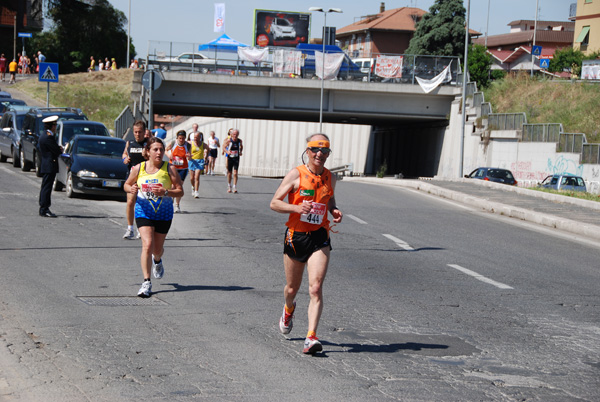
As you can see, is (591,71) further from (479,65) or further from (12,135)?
(12,135)

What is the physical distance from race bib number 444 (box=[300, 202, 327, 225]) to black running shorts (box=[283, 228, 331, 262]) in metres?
0.10

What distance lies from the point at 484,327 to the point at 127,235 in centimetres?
722

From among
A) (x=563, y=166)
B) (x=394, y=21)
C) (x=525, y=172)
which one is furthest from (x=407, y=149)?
(x=394, y=21)

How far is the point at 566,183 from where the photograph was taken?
32625 millimetres

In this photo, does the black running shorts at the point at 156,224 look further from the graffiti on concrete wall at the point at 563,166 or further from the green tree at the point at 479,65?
the green tree at the point at 479,65

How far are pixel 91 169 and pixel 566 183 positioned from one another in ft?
63.9

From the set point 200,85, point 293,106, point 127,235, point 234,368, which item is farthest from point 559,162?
point 234,368

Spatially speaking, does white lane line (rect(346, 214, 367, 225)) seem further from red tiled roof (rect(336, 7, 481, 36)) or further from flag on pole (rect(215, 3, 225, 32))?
red tiled roof (rect(336, 7, 481, 36))

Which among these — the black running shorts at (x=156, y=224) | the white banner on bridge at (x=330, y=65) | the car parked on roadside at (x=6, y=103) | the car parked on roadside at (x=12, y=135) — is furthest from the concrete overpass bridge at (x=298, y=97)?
the black running shorts at (x=156, y=224)

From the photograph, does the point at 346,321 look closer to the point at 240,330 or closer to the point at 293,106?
the point at 240,330

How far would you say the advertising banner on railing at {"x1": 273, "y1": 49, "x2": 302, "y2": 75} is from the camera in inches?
1802

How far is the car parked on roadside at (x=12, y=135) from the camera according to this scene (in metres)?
30.1

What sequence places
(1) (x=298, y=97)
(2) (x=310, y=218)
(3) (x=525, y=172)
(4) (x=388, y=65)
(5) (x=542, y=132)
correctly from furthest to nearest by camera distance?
(1) (x=298, y=97) < (4) (x=388, y=65) < (3) (x=525, y=172) < (5) (x=542, y=132) < (2) (x=310, y=218)

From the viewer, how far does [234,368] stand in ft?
20.5
